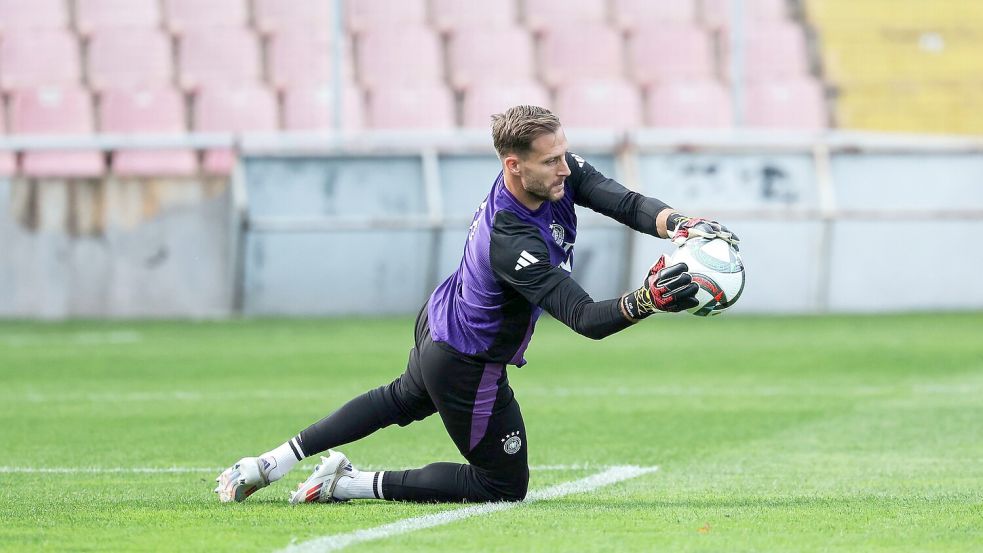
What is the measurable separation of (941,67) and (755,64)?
8.44 ft

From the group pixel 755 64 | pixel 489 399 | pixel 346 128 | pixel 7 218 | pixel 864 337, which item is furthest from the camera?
pixel 755 64

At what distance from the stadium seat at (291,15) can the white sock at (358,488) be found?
14.8 m

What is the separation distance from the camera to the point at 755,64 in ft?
66.6

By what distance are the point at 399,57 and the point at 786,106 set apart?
16.9ft

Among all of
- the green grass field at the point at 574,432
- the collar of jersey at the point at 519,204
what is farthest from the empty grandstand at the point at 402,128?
the collar of jersey at the point at 519,204

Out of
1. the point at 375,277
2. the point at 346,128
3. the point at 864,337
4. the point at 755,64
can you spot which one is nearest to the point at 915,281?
the point at 864,337

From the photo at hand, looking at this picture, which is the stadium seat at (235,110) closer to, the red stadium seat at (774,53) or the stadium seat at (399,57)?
the stadium seat at (399,57)

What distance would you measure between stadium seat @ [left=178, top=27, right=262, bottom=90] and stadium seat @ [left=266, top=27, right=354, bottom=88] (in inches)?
9.6

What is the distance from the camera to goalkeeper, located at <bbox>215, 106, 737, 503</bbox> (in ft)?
17.5

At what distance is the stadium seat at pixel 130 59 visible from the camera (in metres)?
19.7

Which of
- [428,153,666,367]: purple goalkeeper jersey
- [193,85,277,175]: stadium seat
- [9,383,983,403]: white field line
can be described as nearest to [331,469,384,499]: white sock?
[428,153,666,367]: purple goalkeeper jersey

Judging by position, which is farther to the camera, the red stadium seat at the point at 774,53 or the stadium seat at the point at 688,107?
the red stadium seat at the point at 774,53

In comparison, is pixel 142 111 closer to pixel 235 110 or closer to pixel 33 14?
pixel 235 110

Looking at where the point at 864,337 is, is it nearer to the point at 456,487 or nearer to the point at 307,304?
the point at 307,304
